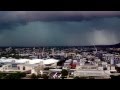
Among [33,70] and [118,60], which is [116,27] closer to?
[118,60]
